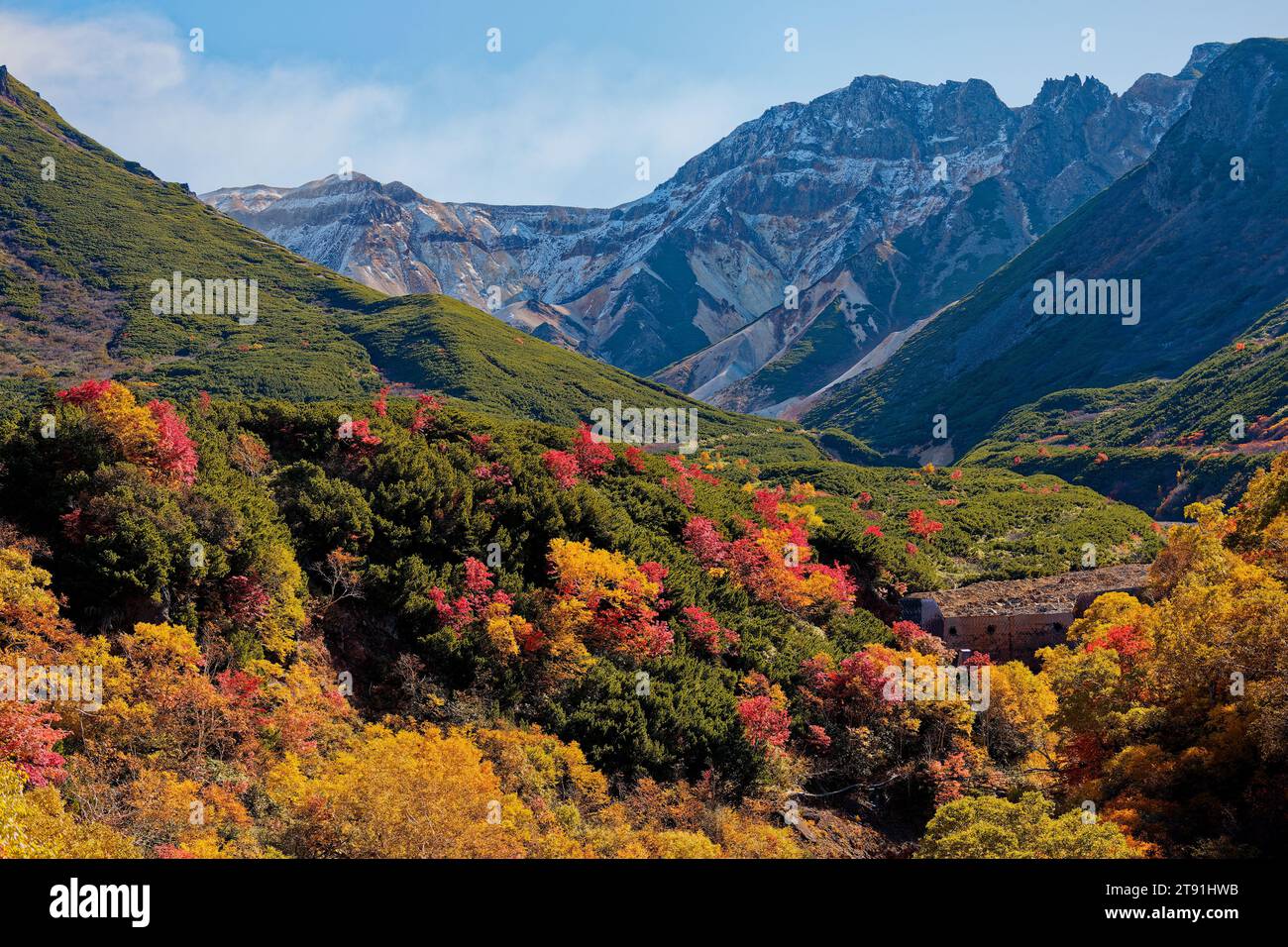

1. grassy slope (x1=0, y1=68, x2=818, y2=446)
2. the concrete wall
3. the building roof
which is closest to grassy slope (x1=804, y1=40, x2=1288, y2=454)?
grassy slope (x1=0, y1=68, x2=818, y2=446)

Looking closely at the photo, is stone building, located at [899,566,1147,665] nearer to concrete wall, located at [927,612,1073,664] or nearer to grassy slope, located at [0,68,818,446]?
concrete wall, located at [927,612,1073,664]

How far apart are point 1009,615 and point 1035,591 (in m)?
3.91

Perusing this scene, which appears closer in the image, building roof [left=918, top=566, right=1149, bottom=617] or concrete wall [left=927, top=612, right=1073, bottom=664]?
concrete wall [left=927, top=612, right=1073, bottom=664]

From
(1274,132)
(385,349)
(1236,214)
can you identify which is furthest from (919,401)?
(385,349)

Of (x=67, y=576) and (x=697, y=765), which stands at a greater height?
(x=67, y=576)

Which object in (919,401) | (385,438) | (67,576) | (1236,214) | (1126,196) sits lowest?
(67,576)

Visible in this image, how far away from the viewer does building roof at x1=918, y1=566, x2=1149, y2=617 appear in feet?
115

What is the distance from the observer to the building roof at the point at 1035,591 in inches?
1375

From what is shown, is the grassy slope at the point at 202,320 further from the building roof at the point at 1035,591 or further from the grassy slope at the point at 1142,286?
the building roof at the point at 1035,591

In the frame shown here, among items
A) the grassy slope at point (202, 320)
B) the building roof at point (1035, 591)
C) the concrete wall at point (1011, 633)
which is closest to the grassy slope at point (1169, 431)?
the grassy slope at point (202, 320)

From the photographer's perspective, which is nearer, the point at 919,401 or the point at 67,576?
the point at 67,576
